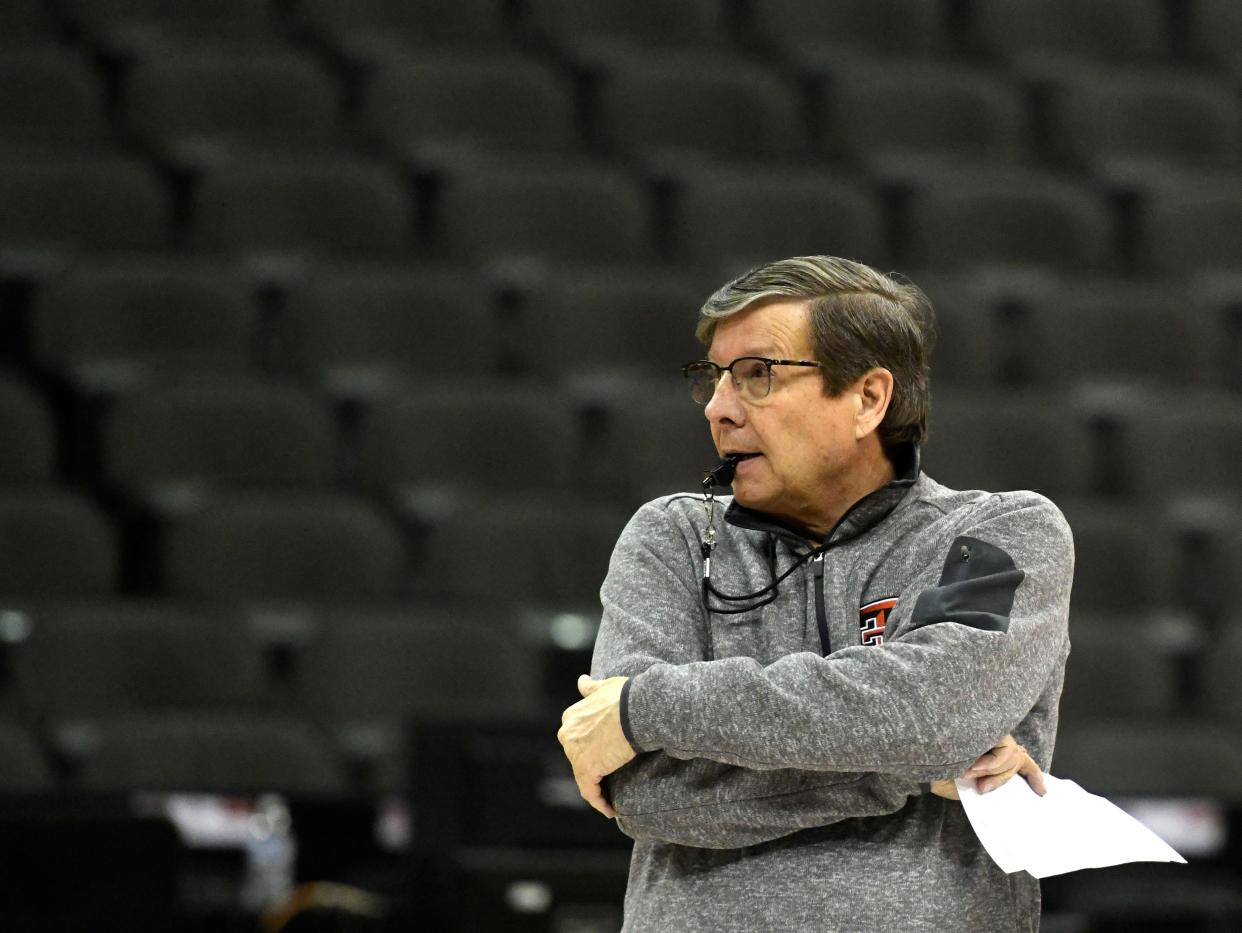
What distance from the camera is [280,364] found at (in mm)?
4559

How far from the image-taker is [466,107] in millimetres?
5102

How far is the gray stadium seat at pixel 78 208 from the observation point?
4723 mm

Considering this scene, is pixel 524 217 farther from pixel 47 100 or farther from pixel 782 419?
pixel 782 419

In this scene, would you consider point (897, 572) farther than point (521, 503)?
No

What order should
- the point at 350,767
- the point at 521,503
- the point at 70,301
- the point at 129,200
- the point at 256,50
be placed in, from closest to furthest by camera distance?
the point at 350,767 < the point at 521,503 < the point at 70,301 < the point at 129,200 < the point at 256,50

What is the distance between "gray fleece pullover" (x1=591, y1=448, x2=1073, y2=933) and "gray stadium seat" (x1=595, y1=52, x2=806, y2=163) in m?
3.72

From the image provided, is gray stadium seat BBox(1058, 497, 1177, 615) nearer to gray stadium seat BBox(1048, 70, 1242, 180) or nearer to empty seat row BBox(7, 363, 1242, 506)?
empty seat row BBox(7, 363, 1242, 506)

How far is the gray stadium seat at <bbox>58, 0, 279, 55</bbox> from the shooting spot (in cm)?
520

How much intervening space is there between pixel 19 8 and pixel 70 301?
4.27ft

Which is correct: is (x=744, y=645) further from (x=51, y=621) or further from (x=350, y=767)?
(x=51, y=621)

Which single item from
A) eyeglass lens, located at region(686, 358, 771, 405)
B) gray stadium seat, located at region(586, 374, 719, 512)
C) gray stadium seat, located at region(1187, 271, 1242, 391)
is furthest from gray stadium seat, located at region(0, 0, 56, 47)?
eyeglass lens, located at region(686, 358, 771, 405)

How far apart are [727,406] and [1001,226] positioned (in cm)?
358

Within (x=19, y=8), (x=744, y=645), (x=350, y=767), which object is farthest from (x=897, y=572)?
(x=19, y=8)

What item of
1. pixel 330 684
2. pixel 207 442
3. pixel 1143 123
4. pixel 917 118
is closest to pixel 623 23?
pixel 917 118
